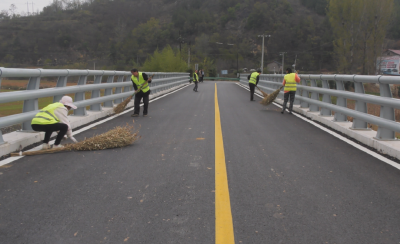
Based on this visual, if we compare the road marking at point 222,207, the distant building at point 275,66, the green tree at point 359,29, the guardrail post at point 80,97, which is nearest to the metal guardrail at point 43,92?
the guardrail post at point 80,97

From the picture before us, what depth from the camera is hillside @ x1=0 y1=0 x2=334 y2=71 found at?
82500 mm

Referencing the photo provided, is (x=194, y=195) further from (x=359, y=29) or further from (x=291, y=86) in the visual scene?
(x=359, y=29)

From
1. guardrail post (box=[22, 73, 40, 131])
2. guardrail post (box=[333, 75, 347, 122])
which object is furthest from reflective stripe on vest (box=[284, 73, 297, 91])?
guardrail post (box=[22, 73, 40, 131])

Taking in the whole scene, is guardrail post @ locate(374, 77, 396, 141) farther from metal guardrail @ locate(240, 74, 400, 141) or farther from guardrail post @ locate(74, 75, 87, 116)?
guardrail post @ locate(74, 75, 87, 116)

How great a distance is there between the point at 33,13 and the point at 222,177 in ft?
407

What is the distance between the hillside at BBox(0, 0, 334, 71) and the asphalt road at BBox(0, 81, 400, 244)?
209ft

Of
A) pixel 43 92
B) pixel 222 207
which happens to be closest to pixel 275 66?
pixel 43 92

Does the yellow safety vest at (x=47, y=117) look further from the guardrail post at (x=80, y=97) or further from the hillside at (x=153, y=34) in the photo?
the hillside at (x=153, y=34)

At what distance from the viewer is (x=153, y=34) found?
13650cm

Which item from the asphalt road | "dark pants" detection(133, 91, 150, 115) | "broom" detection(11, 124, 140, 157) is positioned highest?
"dark pants" detection(133, 91, 150, 115)

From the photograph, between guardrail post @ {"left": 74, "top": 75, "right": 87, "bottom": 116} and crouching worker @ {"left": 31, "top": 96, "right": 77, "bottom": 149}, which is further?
guardrail post @ {"left": 74, "top": 75, "right": 87, "bottom": 116}

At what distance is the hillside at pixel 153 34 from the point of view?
271ft

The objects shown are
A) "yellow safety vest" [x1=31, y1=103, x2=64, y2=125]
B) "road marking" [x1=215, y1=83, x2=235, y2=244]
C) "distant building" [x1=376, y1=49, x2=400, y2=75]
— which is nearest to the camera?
"road marking" [x1=215, y1=83, x2=235, y2=244]

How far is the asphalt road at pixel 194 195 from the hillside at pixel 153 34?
63635mm
